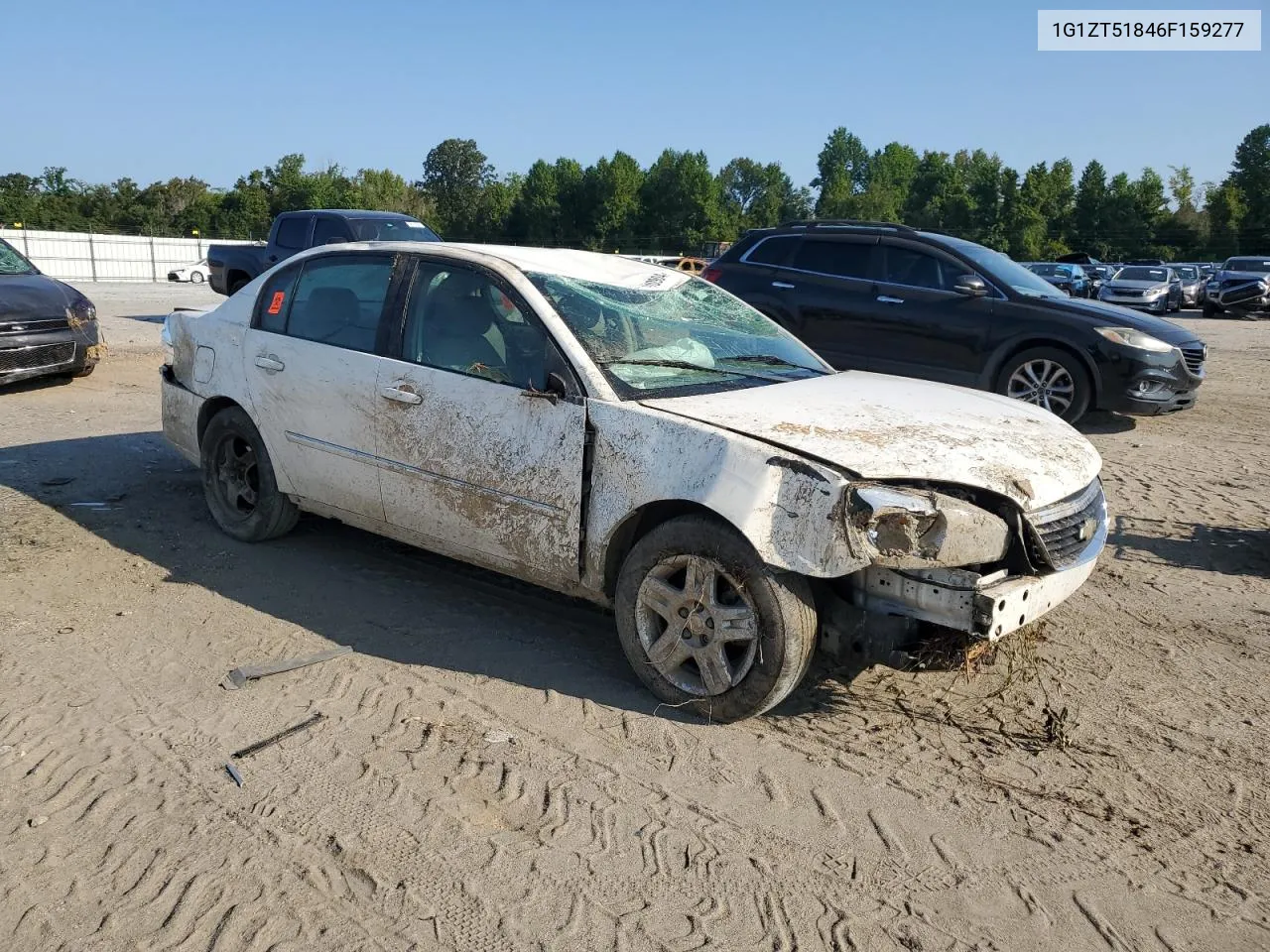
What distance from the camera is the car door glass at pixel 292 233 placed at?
50.7ft

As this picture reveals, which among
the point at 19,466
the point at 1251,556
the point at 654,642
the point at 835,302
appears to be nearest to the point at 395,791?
the point at 654,642

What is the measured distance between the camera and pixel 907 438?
3.92 metres

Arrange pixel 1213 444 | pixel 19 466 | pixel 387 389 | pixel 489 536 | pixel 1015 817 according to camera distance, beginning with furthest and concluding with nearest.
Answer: pixel 1213 444
pixel 19 466
pixel 387 389
pixel 489 536
pixel 1015 817

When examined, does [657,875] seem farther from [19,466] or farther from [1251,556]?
[19,466]

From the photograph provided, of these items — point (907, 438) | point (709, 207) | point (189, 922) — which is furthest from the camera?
point (709, 207)

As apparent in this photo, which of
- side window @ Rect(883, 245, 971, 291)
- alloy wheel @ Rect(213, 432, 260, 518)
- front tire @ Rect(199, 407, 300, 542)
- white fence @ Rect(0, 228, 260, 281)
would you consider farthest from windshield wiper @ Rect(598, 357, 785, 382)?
white fence @ Rect(0, 228, 260, 281)

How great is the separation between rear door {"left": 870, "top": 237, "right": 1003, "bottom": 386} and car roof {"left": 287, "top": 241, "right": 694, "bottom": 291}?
5104mm

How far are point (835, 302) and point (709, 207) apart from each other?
82.3 metres

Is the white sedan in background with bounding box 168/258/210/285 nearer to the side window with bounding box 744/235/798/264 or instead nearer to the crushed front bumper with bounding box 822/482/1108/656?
the side window with bounding box 744/235/798/264

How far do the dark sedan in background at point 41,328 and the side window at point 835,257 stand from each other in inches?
300

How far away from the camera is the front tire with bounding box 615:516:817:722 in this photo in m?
3.73

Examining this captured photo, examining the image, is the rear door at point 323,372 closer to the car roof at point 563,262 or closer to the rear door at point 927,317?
the car roof at point 563,262

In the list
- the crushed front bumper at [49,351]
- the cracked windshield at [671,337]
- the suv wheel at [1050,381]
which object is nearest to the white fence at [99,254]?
the crushed front bumper at [49,351]

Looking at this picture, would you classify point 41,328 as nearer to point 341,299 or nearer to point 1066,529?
point 341,299
